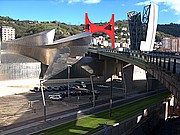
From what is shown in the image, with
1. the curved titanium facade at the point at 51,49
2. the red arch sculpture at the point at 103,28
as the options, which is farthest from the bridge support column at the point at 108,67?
the red arch sculpture at the point at 103,28

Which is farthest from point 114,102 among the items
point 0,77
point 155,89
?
→ point 0,77

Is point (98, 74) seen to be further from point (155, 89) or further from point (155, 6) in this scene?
point (155, 6)

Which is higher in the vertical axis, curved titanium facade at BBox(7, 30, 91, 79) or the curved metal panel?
the curved metal panel

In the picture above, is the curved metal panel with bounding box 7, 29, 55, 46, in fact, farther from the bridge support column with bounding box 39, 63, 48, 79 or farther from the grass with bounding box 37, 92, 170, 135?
the grass with bounding box 37, 92, 170, 135

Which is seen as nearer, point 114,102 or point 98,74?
point 114,102

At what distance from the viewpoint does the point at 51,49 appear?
61.5m

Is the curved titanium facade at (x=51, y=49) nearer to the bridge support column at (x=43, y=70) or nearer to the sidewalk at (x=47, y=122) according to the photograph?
the bridge support column at (x=43, y=70)

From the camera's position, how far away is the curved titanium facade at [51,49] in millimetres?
59219

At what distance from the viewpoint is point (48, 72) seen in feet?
192

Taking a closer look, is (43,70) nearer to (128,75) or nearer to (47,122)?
(128,75)

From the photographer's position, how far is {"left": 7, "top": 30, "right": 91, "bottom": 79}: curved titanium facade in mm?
59219

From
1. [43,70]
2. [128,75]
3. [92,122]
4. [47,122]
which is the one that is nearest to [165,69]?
[92,122]

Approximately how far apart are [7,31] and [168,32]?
137m

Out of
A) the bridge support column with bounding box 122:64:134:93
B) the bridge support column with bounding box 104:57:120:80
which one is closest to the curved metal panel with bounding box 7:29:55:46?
the bridge support column with bounding box 104:57:120:80
